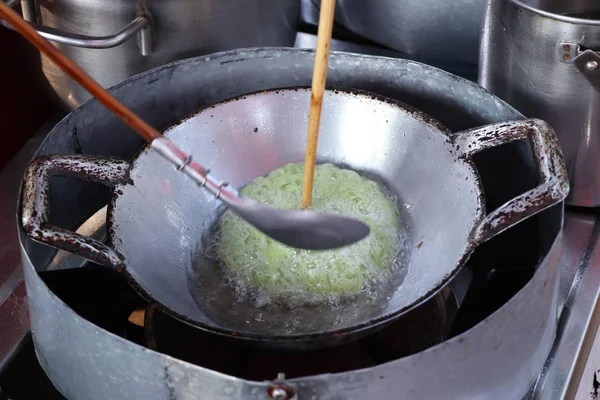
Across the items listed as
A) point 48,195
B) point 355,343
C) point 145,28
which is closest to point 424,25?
point 145,28

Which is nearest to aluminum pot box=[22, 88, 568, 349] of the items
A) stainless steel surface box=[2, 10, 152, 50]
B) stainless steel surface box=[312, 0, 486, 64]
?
stainless steel surface box=[2, 10, 152, 50]

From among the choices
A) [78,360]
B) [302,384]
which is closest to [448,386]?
[302,384]

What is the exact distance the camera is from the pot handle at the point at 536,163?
0.65m

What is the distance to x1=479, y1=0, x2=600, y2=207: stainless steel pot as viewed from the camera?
0.79 meters

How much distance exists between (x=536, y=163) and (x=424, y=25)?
42 centimetres

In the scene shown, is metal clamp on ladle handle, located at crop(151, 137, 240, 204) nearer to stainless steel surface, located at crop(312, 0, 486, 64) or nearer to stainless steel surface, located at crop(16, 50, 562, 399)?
stainless steel surface, located at crop(16, 50, 562, 399)

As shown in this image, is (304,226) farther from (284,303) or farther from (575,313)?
(575,313)

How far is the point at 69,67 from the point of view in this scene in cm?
65

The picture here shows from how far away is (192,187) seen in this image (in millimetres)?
848

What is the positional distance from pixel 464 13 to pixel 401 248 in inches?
16.3

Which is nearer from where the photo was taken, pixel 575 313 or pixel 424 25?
pixel 575 313

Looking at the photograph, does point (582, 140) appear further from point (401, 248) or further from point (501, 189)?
point (401, 248)

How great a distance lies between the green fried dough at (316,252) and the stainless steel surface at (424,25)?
0.32 meters

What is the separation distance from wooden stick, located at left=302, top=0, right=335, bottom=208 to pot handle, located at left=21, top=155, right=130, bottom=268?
183 mm
